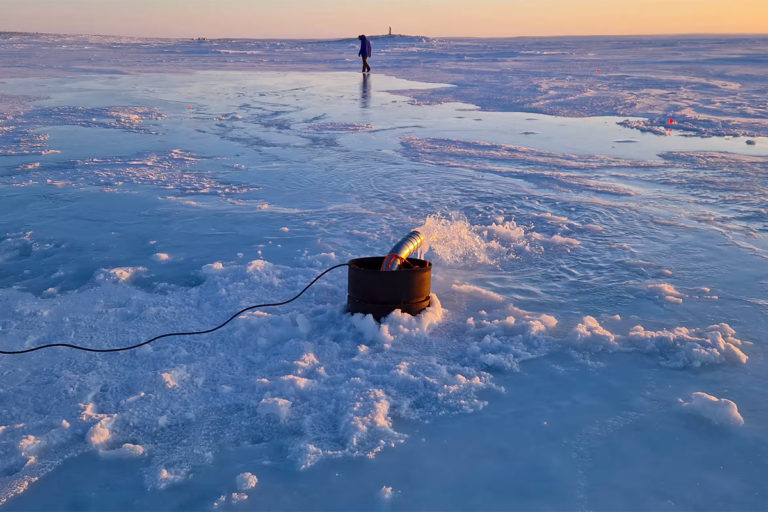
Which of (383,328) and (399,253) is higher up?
(399,253)

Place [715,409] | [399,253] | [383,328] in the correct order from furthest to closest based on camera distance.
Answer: [399,253] → [383,328] → [715,409]

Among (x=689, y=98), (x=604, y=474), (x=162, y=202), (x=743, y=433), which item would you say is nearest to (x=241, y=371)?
(x=604, y=474)

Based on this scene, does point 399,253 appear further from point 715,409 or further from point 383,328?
point 715,409

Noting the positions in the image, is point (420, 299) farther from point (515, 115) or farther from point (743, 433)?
point (515, 115)

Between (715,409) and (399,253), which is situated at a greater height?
(399,253)

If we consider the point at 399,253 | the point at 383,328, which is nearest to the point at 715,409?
the point at 383,328

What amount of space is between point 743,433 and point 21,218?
6225mm

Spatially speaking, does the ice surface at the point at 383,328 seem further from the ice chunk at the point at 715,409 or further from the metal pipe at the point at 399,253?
the metal pipe at the point at 399,253

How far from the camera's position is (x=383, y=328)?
3.84 metres

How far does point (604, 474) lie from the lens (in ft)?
8.87

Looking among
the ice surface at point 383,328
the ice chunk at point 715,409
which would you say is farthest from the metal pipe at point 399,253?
the ice chunk at point 715,409

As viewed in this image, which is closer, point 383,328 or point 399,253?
point 383,328

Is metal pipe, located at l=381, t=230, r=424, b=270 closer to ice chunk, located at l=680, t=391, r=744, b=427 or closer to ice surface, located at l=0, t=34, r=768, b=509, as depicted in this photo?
ice surface, located at l=0, t=34, r=768, b=509

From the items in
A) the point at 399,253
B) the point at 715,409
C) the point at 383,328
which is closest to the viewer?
the point at 715,409
